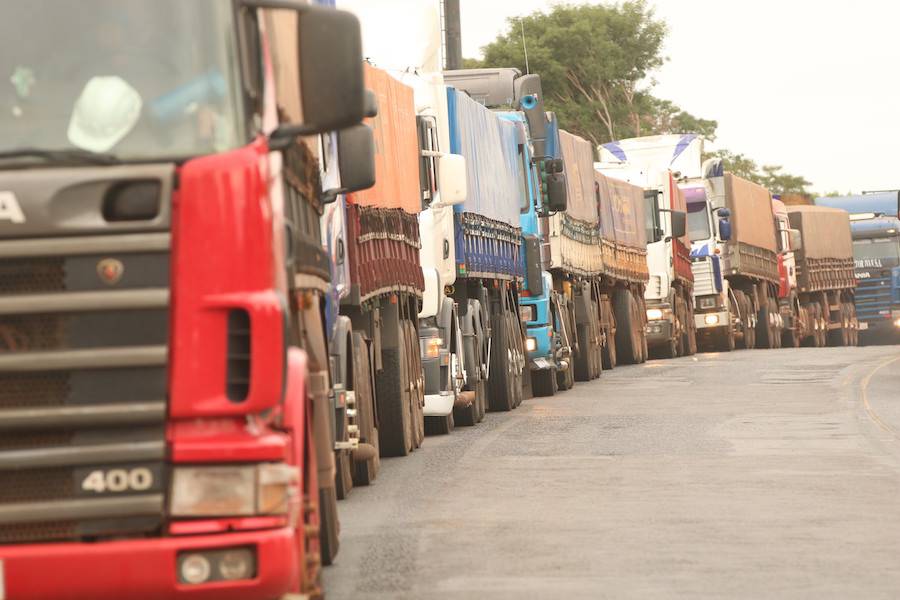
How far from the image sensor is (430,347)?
1756 cm

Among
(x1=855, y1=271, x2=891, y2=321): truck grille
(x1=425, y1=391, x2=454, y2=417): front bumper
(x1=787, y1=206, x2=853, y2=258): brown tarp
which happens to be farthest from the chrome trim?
(x1=855, y1=271, x2=891, y2=321): truck grille

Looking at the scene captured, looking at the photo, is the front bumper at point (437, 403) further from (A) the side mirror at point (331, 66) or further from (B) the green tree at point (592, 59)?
(B) the green tree at point (592, 59)

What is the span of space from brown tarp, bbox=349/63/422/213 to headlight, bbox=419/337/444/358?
1.25m

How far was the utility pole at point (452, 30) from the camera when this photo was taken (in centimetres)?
3731

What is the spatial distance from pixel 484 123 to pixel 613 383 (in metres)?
7.04

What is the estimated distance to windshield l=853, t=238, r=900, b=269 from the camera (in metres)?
58.7

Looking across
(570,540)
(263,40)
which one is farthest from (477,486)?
(263,40)

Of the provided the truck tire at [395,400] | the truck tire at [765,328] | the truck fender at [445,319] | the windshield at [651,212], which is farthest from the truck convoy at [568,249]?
the truck tire at [765,328]

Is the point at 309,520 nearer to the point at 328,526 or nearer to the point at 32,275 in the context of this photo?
the point at 32,275

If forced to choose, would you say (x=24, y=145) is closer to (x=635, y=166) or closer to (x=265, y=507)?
(x=265, y=507)

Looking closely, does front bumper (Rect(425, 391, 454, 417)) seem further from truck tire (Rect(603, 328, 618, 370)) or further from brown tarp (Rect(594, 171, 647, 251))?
truck tire (Rect(603, 328, 618, 370))

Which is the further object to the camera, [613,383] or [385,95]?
[613,383]

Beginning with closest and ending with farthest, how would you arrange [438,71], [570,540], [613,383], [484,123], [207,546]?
1. [207,546]
2. [570,540]
3. [438,71]
4. [484,123]
5. [613,383]

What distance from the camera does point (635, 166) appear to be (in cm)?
3878
